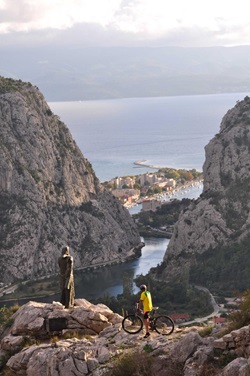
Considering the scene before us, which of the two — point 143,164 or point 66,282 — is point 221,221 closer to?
point 66,282

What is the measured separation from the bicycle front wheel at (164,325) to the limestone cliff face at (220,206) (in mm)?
49396

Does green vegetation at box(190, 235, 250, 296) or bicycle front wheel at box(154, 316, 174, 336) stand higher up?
bicycle front wheel at box(154, 316, 174, 336)

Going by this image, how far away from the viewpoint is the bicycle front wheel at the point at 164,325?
1789 cm

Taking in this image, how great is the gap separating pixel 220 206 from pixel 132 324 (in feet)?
182

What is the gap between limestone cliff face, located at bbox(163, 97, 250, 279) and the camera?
2825 inches

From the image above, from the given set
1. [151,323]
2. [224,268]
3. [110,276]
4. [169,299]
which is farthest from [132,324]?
[110,276]

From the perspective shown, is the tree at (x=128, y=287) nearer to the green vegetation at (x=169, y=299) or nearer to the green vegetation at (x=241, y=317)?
the green vegetation at (x=169, y=299)

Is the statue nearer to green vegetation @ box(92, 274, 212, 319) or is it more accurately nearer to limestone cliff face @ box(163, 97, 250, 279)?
green vegetation @ box(92, 274, 212, 319)

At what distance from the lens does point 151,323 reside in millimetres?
17969

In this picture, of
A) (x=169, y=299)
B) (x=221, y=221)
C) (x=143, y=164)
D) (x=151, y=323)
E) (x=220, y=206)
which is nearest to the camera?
(x=151, y=323)

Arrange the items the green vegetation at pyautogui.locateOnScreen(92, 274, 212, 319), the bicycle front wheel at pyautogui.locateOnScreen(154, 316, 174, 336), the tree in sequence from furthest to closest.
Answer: the tree < the green vegetation at pyautogui.locateOnScreen(92, 274, 212, 319) < the bicycle front wheel at pyautogui.locateOnScreen(154, 316, 174, 336)

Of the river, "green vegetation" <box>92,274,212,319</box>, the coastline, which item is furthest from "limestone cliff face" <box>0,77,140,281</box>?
the coastline

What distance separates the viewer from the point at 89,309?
20.1m

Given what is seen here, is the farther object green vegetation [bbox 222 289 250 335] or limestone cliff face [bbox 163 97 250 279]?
limestone cliff face [bbox 163 97 250 279]
